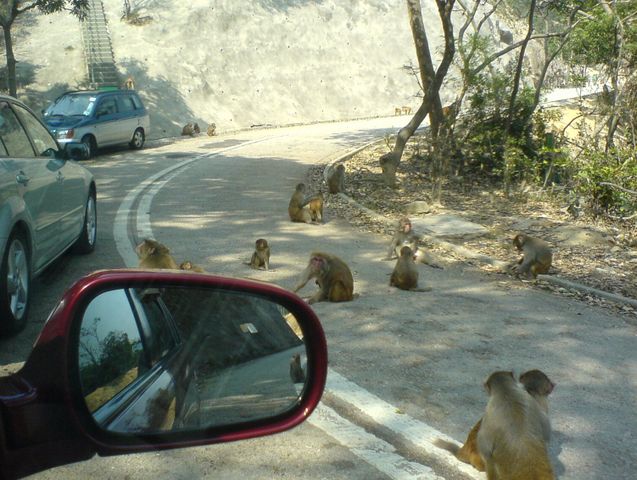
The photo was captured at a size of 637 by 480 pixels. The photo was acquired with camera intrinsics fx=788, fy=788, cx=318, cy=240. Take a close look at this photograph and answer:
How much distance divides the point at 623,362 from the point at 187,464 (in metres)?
4.00

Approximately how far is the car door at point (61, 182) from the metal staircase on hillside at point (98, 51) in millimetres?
26611

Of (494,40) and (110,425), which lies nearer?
(110,425)

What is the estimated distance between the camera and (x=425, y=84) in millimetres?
17391

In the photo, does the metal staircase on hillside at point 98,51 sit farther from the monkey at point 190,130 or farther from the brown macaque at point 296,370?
the brown macaque at point 296,370

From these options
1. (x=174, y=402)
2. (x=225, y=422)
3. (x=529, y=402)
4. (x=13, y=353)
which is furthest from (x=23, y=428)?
(x=13, y=353)

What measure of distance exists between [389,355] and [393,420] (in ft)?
4.41

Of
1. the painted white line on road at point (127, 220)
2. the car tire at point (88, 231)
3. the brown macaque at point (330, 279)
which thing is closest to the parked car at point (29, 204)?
the car tire at point (88, 231)

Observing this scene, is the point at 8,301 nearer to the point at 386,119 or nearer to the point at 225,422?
the point at 225,422

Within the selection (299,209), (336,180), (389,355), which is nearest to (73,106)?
(336,180)

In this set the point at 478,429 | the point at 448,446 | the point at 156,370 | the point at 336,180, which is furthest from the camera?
the point at 336,180

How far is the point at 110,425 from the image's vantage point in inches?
87.8

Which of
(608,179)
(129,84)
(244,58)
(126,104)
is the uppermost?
(244,58)

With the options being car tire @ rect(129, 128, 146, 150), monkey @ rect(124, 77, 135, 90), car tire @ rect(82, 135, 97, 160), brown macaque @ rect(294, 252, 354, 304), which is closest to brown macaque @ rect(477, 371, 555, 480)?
brown macaque @ rect(294, 252, 354, 304)

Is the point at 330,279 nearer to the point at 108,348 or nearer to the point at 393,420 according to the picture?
the point at 393,420
